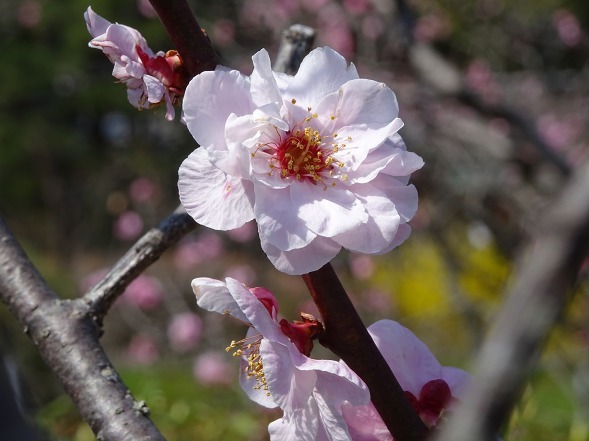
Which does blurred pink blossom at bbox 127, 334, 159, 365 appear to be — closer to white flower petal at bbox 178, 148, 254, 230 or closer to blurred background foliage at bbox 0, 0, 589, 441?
blurred background foliage at bbox 0, 0, 589, 441

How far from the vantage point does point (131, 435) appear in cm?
71

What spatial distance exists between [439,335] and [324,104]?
6.76m

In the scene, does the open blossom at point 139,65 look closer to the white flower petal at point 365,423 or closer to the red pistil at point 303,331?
the red pistil at point 303,331

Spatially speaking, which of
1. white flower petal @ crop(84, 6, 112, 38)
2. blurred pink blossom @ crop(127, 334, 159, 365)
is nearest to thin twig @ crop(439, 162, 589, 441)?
white flower petal @ crop(84, 6, 112, 38)

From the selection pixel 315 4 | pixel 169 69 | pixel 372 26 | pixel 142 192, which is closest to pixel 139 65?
pixel 169 69

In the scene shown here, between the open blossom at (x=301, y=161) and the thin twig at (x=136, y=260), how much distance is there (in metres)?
0.27

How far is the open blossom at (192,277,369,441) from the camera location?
0.65m

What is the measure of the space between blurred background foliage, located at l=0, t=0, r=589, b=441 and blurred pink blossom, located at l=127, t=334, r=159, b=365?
2 cm

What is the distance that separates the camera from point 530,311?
28 cm

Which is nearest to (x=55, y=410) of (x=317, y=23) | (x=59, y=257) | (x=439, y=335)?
(x=317, y=23)

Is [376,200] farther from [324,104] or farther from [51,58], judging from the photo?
[51,58]

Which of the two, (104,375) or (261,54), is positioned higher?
(261,54)

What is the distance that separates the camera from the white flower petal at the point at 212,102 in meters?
0.65

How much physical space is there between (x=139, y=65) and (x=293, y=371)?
0.32 m
